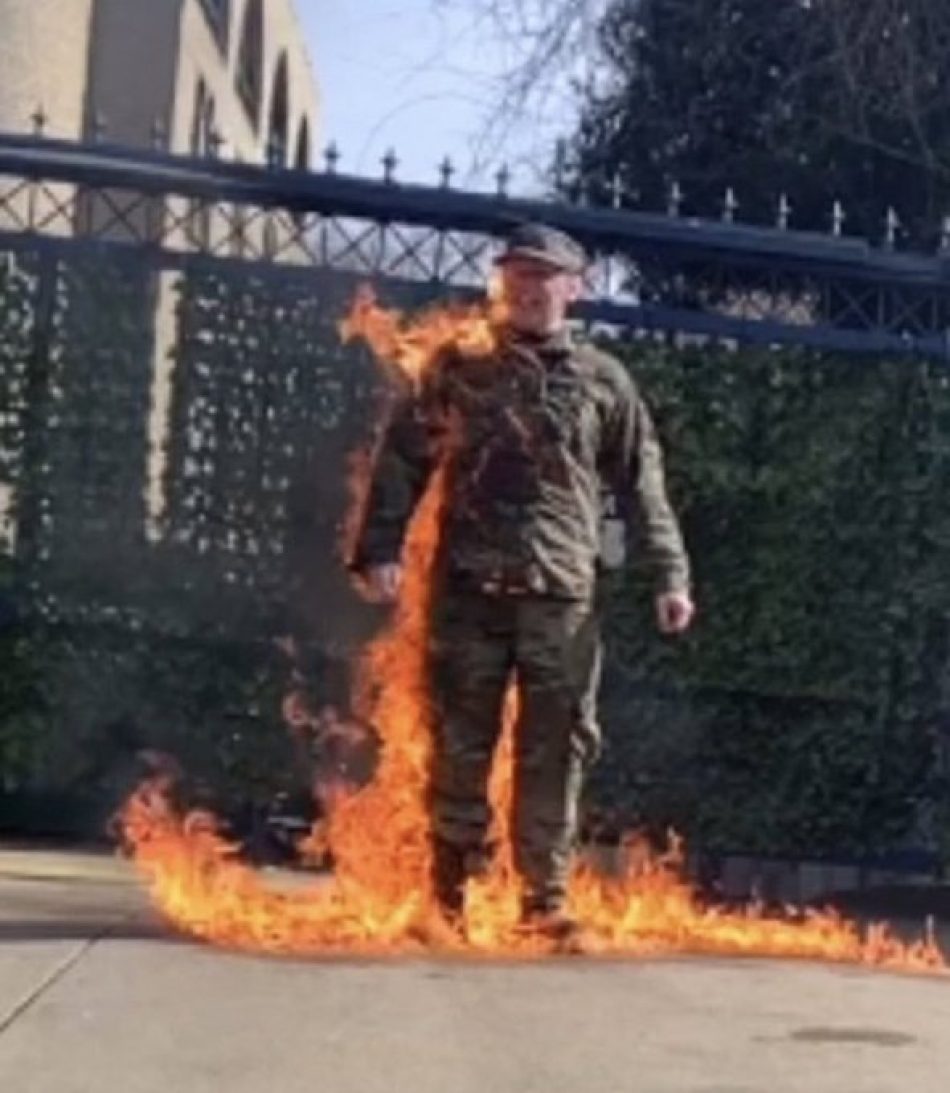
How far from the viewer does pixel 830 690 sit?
1069 cm

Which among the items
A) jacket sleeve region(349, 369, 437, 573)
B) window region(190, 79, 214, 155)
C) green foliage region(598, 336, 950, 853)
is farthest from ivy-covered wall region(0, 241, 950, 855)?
window region(190, 79, 214, 155)

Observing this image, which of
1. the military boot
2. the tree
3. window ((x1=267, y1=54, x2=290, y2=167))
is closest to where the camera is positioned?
the military boot

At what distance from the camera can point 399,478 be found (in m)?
7.61

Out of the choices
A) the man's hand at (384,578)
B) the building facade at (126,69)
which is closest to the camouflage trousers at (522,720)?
the man's hand at (384,578)

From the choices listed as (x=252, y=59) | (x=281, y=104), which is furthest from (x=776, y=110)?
(x=281, y=104)

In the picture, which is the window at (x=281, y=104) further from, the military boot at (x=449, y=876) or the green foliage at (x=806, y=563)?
the military boot at (x=449, y=876)

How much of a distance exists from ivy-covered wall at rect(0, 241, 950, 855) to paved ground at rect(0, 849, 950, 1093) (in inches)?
127

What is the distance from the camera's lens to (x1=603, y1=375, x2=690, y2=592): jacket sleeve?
7660 mm

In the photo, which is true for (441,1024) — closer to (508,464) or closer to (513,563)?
(513,563)

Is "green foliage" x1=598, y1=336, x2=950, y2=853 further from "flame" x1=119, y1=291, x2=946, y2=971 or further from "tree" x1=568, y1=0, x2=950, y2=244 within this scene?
"tree" x1=568, y1=0, x2=950, y2=244

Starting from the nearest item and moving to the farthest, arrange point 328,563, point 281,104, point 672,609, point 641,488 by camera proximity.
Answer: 1. point 672,609
2. point 641,488
3. point 328,563
4. point 281,104

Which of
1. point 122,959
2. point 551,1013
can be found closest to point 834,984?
point 551,1013

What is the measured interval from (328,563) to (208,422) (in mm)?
698

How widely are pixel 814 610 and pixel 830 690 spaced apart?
1.01 ft
